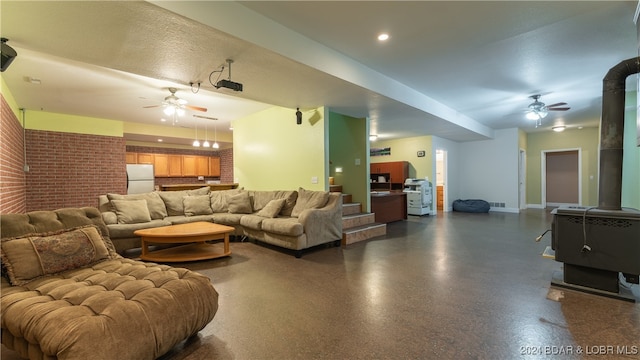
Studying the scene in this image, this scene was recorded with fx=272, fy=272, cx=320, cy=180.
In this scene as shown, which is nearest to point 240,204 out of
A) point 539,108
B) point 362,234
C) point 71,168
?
point 362,234

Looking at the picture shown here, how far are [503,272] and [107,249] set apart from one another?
13.8 feet

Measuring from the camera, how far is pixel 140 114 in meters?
6.47

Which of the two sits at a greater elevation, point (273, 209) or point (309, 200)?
point (309, 200)

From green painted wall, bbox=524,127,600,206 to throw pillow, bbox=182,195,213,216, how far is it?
416 inches

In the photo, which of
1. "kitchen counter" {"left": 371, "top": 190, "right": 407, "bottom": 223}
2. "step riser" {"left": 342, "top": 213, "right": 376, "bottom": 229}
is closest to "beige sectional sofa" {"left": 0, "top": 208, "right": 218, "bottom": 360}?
"step riser" {"left": 342, "top": 213, "right": 376, "bottom": 229}

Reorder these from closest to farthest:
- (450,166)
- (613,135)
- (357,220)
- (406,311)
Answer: (406,311) → (613,135) → (357,220) → (450,166)

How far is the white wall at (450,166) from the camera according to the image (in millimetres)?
8656

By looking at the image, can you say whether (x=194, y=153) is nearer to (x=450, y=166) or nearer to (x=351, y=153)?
(x=351, y=153)

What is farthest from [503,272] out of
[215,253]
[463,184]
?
[463,184]

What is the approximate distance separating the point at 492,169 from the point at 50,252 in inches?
415

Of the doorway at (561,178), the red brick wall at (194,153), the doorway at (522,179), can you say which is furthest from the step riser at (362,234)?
the doorway at (561,178)

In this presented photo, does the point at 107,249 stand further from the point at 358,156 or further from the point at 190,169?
the point at 190,169

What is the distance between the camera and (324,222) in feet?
14.4

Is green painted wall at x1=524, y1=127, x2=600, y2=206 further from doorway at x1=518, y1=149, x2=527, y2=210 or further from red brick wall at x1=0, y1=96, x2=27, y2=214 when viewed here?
red brick wall at x1=0, y1=96, x2=27, y2=214
